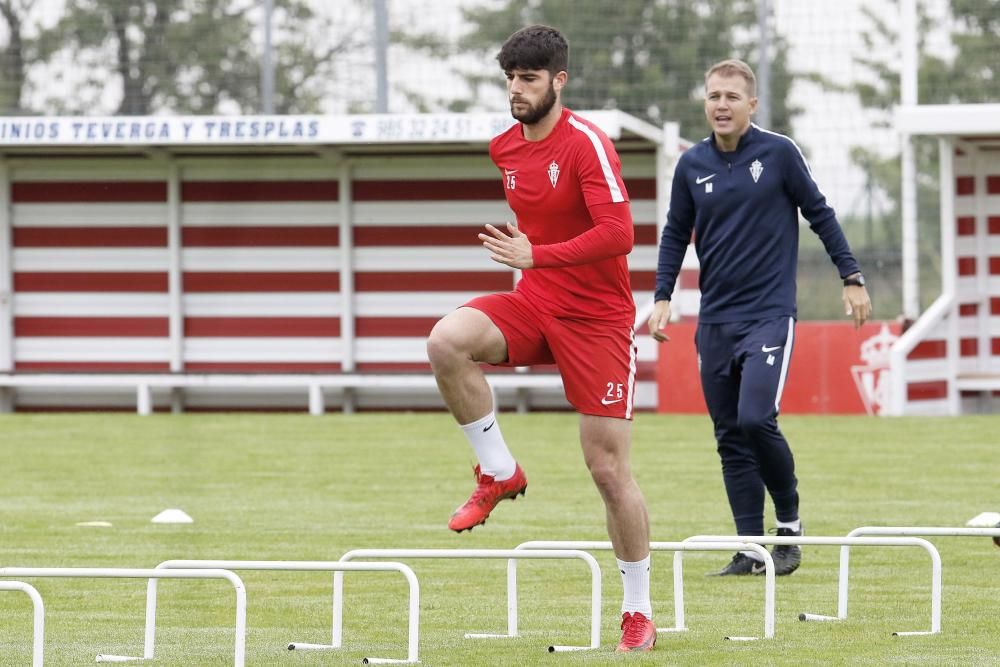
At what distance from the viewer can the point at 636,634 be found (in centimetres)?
673

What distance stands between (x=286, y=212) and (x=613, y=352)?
16338mm

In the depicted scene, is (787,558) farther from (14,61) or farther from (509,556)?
(14,61)

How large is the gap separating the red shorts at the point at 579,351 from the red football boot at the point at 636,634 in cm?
68

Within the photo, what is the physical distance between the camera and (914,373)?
65.0 ft

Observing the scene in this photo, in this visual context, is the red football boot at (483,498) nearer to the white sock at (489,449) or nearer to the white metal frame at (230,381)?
the white sock at (489,449)

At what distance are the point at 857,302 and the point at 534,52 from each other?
2.41m

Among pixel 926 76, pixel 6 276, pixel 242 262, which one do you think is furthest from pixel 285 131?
pixel 926 76

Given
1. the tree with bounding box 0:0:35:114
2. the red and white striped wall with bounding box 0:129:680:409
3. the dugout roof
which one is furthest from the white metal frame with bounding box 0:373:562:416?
the tree with bounding box 0:0:35:114

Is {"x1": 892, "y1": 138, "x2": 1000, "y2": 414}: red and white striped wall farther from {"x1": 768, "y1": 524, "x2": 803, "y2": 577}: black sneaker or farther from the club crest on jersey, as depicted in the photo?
the club crest on jersey

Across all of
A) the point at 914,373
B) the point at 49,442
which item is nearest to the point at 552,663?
the point at 49,442

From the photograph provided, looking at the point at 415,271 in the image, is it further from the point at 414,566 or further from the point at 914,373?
the point at 414,566

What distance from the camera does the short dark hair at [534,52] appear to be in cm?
668

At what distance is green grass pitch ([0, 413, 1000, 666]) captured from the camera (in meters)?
7.01

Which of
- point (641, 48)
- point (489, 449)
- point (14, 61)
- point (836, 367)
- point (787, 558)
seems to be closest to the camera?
point (489, 449)
